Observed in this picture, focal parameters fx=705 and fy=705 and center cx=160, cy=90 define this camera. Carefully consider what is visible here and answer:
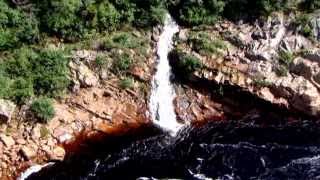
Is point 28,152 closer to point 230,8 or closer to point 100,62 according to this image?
point 100,62

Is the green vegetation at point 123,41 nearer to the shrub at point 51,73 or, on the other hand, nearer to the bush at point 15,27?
the shrub at point 51,73

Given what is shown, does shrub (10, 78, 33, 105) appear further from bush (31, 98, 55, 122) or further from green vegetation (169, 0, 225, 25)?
green vegetation (169, 0, 225, 25)

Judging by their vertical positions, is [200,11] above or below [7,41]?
above

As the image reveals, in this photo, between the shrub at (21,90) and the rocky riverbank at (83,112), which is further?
the shrub at (21,90)

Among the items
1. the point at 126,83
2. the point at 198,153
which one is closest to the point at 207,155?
the point at 198,153

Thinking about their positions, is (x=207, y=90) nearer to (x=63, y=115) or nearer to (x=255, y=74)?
(x=255, y=74)

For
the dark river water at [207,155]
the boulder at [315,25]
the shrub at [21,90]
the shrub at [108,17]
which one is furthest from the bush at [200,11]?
the shrub at [21,90]
